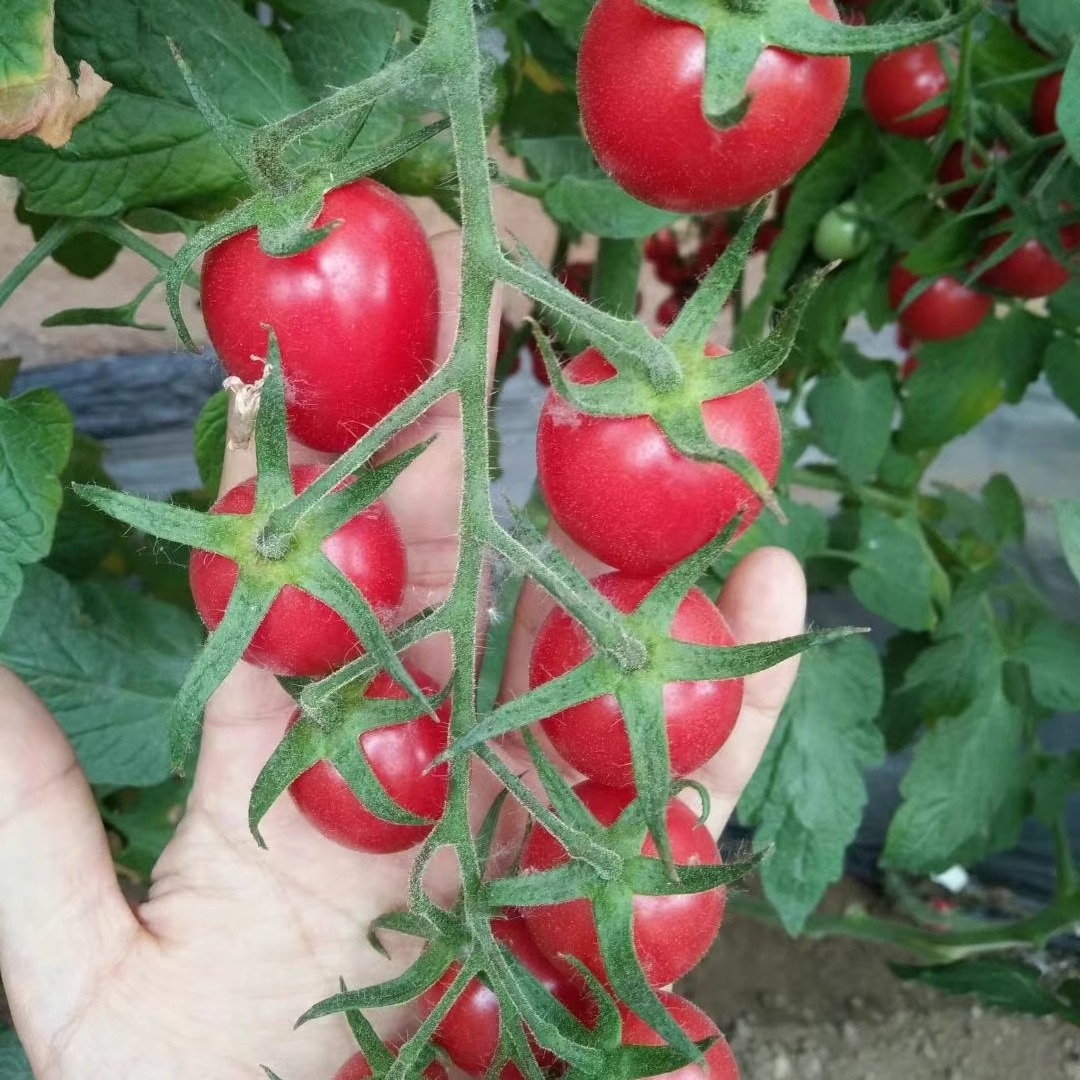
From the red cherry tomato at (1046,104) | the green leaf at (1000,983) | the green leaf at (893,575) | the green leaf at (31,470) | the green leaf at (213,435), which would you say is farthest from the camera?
the green leaf at (1000,983)

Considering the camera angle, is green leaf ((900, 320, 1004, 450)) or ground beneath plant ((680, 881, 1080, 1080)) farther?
ground beneath plant ((680, 881, 1080, 1080))

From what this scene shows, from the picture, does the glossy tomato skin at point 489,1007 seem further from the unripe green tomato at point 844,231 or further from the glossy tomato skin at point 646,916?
the unripe green tomato at point 844,231

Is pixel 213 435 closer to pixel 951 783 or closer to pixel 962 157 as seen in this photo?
pixel 962 157

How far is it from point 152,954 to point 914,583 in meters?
0.76

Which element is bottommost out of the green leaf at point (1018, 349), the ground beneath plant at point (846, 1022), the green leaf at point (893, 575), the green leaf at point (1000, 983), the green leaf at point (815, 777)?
the ground beneath plant at point (846, 1022)

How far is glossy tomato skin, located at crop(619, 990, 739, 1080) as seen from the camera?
0.60 metres

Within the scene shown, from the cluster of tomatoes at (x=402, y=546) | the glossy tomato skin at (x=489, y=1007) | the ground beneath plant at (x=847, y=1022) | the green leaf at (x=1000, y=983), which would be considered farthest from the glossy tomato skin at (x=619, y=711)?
the ground beneath plant at (x=847, y=1022)

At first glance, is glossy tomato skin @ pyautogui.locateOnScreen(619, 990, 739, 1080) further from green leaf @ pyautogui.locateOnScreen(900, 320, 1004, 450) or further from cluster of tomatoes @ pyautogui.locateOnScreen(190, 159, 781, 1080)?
green leaf @ pyautogui.locateOnScreen(900, 320, 1004, 450)

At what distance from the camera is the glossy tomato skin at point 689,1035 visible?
600mm

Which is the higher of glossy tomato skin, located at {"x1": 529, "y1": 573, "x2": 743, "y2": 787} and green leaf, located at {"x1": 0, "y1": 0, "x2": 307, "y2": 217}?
green leaf, located at {"x1": 0, "y1": 0, "x2": 307, "y2": 217}

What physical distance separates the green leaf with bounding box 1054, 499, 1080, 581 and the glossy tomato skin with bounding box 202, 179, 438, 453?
0.38 m

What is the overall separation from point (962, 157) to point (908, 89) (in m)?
0.07

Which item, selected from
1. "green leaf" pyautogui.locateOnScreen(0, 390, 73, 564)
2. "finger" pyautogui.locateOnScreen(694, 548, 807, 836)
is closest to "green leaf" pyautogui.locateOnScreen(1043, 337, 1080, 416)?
"finger" pyautogui.locateOnScreen(694, 548, 807, 836)

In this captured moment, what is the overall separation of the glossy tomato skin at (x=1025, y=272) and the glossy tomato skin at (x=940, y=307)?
4 cm
